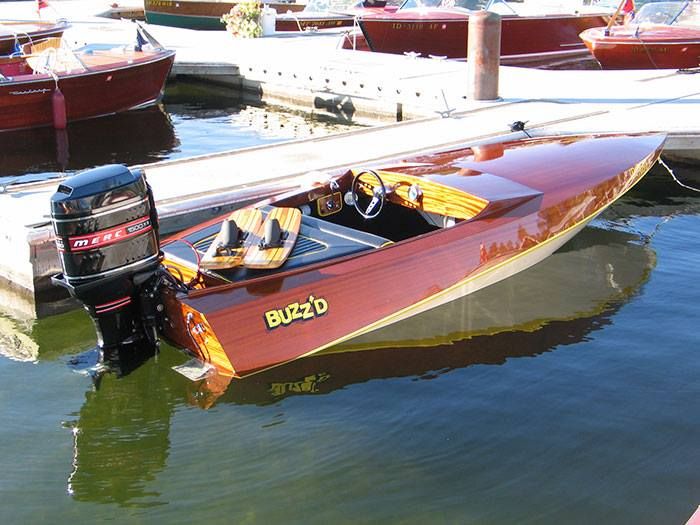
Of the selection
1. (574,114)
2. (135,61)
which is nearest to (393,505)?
(574,114)

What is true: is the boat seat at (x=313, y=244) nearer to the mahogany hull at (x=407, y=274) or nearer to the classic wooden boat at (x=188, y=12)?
the mahogany hull at (x=407, y=274)

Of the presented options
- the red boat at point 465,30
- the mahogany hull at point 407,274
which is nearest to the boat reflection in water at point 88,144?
the red boat at point 465,30

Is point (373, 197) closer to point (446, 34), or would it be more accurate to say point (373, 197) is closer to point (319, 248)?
point (319, 248)

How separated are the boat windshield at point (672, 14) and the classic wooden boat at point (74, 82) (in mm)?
9699

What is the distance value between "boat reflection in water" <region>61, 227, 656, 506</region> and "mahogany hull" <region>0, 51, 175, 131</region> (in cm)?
877

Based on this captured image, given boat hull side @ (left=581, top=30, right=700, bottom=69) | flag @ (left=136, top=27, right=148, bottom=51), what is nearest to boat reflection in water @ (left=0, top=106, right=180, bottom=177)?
flag @ (left=136, top=27, right=148, bottom=51)

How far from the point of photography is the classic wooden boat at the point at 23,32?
56.6 ft

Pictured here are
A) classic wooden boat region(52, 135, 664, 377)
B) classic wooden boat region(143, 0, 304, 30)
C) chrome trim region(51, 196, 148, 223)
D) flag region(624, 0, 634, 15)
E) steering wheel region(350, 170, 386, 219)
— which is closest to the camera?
chrome trim region(51, 196, 148, 223)

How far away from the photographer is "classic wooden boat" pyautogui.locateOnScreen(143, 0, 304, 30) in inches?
998

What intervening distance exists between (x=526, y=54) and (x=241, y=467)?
17822mm

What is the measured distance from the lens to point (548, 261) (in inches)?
317

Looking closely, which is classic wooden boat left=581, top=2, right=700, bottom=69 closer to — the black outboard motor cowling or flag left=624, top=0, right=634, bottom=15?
flag left=624, top=0, right=634, bottom=15

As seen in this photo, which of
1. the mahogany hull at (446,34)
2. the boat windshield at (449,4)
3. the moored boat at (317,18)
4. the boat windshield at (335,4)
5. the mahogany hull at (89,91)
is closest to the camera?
the mahogany hull at (89,91)

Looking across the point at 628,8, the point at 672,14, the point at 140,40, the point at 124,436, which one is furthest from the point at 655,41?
the point at 124,436
